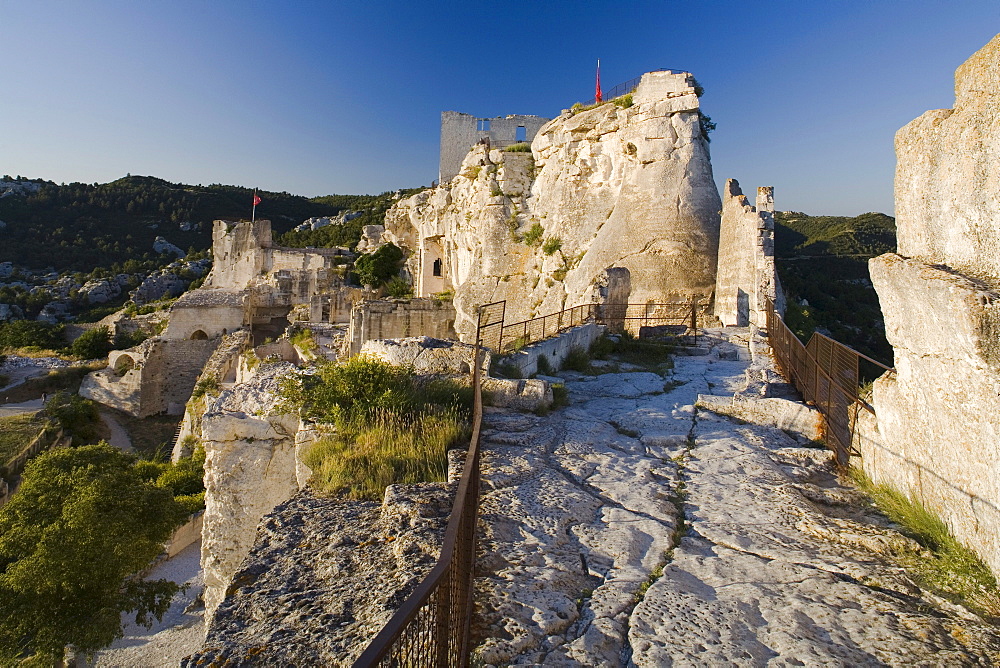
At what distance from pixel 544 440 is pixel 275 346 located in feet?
47.5

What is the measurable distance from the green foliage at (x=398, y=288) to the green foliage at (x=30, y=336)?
68.2 feet

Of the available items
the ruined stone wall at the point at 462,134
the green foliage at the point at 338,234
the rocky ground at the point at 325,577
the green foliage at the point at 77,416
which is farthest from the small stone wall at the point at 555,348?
the green foliage at the point at 338,234

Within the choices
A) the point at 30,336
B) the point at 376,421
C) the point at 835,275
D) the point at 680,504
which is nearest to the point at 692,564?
the point at 680,504

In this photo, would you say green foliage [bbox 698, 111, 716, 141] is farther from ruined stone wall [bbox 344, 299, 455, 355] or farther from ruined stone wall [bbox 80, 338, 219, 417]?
Result: ruined stone wall [bbox 80, 338, 219, 417]

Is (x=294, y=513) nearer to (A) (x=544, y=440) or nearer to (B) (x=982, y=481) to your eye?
(A) (x=544, y=440)

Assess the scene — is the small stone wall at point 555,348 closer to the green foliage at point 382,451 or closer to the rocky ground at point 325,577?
the green foliage at point 382,451

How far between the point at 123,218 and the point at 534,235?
6572cm

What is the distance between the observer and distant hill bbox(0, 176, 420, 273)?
179 feet

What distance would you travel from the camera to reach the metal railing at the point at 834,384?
14.0ft

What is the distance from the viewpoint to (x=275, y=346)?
1705 cm

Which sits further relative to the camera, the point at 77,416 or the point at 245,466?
the point at 77,416

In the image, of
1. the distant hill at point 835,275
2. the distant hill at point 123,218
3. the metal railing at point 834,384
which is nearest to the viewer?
the metal railing at point 834,384

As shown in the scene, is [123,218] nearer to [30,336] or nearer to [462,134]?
[30,336]

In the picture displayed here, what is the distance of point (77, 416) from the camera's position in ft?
63.7
